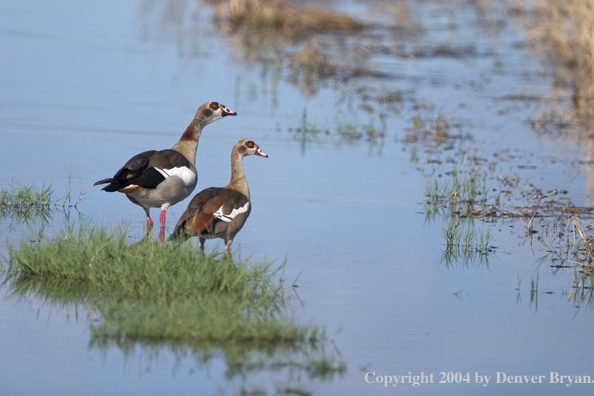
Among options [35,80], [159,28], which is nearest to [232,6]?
[159,28]

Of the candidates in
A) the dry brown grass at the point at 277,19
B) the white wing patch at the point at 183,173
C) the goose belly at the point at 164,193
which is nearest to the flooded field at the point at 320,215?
the goose belly at the point at 164,193

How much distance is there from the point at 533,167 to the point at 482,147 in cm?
116

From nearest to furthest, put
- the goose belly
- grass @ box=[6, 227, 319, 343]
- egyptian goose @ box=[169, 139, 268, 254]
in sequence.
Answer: grass @ box=[6, 227, 319, 343]
egyptian goose @ box=[169, 139, 268, 254]
the goose belly

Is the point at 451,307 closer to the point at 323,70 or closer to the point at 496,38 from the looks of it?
the point at 323,70

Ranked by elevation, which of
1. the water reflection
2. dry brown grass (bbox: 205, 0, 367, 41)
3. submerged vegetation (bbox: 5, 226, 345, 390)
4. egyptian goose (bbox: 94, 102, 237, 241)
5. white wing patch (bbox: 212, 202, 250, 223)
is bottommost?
the water reflection

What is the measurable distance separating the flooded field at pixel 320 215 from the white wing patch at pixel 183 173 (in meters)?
0.49

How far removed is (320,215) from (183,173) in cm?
166

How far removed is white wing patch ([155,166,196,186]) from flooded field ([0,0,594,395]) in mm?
490

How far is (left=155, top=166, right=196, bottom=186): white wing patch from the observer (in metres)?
8.33

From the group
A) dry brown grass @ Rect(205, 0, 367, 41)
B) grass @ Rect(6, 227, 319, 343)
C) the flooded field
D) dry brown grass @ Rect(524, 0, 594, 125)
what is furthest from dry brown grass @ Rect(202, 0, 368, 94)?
grass @ Rect(6, 227, 319, 343)

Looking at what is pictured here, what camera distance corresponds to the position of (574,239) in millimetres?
8453

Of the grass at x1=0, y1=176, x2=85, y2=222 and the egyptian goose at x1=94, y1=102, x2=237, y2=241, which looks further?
the grass at x1=0, y1=176, x2=85, y2=222

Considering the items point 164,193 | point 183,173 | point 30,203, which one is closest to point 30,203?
point 30,203

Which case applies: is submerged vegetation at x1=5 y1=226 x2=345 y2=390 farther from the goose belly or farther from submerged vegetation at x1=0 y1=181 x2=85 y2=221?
submerged vegetation at x1=0 y1=181 x2=85 y2=221
